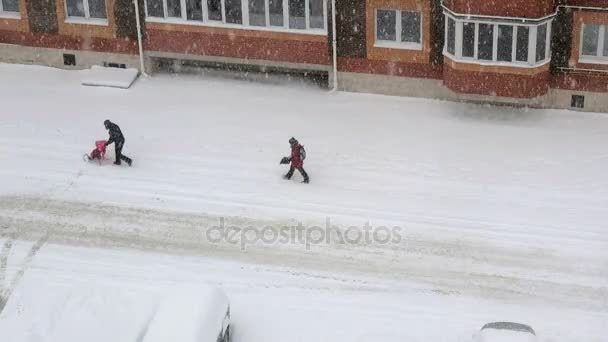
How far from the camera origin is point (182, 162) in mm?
27125

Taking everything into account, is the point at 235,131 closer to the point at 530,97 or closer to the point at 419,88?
the point at 419,88

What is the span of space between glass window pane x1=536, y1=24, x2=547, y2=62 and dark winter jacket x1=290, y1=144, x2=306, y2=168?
711cm

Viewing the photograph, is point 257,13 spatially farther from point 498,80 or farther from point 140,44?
point 498,80

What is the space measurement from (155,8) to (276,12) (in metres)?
3.69

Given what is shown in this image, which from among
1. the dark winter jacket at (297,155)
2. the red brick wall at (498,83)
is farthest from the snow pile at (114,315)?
the red brick wall at (498,83)

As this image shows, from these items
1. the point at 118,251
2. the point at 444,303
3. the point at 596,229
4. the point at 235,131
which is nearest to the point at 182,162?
the point at 235,131

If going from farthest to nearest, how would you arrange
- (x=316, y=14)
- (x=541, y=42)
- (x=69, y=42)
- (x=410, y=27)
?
1. (x=69, y=42)
2. (x=316, y=14)
3. (x=410, y=27)
4. (x=541, y=42)

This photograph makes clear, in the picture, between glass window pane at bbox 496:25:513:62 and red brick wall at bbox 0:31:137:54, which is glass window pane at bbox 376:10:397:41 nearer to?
glass window pane at bbox 496:25:513:62

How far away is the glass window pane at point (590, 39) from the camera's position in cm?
2819

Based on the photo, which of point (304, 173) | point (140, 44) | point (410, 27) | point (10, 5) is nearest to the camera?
point (304, 173)

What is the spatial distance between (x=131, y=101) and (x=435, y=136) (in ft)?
28.9

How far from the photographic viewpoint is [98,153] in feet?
88.4

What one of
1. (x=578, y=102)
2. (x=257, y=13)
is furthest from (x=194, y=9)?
(x=578, y=102)

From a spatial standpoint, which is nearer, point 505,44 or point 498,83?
point 505,44
